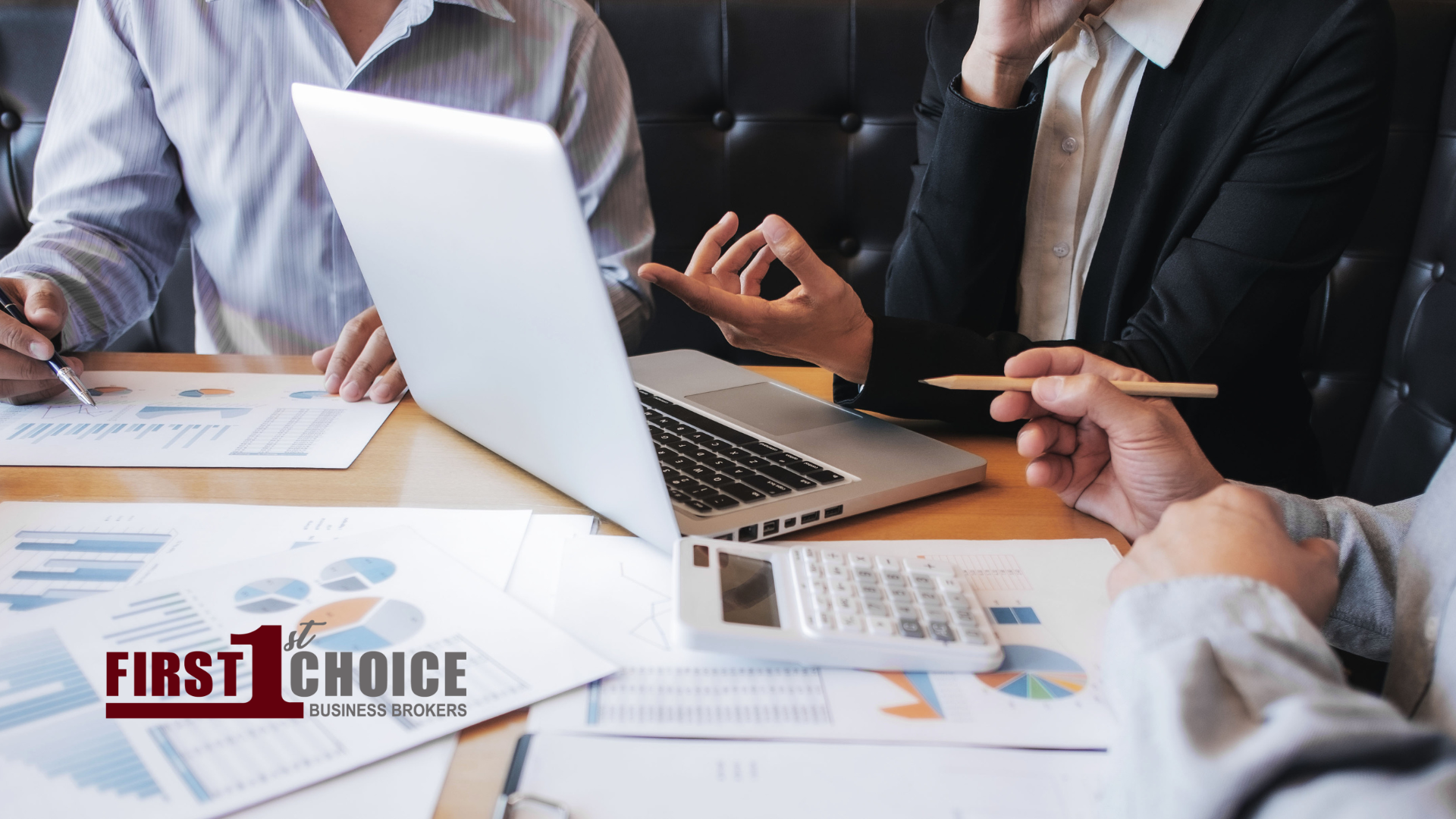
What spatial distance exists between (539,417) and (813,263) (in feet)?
0.75

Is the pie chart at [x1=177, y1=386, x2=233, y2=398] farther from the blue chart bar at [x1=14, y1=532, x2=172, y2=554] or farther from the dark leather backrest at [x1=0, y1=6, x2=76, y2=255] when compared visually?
the dark leather backrest at [x1=0, y1=6, x2=76, y2=255]

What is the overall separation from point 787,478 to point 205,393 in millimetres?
538

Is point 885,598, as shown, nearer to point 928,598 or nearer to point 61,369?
point 928,598

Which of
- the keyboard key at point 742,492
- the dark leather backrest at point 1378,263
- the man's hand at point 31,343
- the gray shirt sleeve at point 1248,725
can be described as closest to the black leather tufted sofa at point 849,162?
the dark leather backrest at point 1378,263

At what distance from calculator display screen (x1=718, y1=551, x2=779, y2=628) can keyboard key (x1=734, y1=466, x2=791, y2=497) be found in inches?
3.9

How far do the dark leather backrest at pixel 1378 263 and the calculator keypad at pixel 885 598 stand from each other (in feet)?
4.20

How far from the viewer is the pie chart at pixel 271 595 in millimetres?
449

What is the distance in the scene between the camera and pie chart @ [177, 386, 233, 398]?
2.58 ft

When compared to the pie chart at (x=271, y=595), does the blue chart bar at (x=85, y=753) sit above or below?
above

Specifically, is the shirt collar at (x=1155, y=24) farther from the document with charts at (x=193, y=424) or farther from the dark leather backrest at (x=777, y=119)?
the document with charts at (x=193, y=424)

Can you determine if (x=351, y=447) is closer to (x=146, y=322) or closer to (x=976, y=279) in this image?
(x=976, y=279)

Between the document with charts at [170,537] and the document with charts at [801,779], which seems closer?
the document with charts at [801,779]

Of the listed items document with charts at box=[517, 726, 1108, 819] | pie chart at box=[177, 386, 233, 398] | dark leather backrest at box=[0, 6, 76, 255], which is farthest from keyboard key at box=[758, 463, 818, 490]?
dark leather backrest at box=[0, 6, 76, 255]

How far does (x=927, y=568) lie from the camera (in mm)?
480
